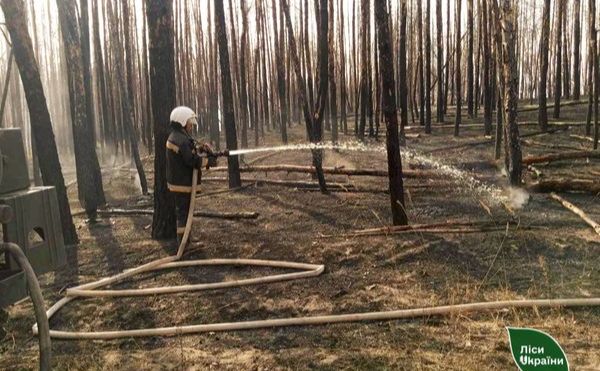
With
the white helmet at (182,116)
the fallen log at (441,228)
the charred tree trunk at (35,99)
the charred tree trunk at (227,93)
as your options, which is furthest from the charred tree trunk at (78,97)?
the fallen log at (441,228)

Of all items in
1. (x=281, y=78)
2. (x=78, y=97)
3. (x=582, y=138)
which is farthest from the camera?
(x=281, y=78)

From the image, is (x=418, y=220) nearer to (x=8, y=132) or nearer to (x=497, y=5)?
(x=497, y=5)

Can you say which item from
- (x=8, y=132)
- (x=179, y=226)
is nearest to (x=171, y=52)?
(x=179, y=226)

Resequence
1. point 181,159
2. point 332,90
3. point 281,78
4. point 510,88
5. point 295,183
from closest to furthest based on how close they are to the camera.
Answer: point 181,159
point 510,88
point 295,183
point 332,90
point 281,78

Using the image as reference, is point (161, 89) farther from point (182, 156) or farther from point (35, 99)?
point (35, 99)

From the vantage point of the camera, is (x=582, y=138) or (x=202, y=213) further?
(x=582, y=138)

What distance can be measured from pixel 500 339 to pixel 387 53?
3448 mm

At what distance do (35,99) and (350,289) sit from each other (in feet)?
15.7

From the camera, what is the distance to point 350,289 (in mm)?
4863

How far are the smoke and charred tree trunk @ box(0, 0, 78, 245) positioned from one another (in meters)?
5.90

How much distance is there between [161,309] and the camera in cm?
481

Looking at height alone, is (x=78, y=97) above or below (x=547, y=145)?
above

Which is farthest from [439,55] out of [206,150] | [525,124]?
[206,150]

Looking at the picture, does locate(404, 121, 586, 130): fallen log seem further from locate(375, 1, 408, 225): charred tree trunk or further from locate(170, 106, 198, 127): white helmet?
locate(170, 106, 198, 127): white helmet
